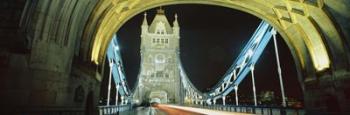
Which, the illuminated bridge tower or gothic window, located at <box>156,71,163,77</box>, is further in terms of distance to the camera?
gothic window, located at <box>156,71,163,77</box>

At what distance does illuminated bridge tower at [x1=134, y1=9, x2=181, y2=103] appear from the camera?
86.1 meters

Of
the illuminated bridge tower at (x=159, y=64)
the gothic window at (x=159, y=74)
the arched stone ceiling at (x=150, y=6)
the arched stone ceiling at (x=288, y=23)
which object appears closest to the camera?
the arched stone ceiling at (x=150, y=6)

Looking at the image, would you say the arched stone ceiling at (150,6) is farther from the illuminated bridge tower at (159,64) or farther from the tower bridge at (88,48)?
the illuminated bridge tower at (159,64)

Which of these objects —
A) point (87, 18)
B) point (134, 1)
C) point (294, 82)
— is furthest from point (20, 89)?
point (294, 82)

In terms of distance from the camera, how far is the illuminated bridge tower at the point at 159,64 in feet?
283

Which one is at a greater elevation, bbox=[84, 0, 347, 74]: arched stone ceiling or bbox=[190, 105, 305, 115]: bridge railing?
bbox=[84, 0, 347, 74]: arched stone ceiling

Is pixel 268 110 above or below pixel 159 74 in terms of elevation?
below

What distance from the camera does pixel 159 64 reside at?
91.1 m

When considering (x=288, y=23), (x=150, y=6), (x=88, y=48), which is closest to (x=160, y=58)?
(x=150, y=6)

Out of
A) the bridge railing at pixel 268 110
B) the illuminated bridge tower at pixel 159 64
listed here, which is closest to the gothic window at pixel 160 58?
the illuminated bridge tower at pixel 159 64

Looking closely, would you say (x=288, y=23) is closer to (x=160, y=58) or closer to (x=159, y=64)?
(x=159, y=64)

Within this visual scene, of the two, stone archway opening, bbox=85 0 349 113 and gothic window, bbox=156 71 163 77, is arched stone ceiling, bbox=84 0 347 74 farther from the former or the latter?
gothic window, bbox=156 71 163 77

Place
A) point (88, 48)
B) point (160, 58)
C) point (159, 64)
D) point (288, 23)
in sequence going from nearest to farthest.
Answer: point (88, 48)
point (288, 23)
point (159, 64)
point (160, 58)

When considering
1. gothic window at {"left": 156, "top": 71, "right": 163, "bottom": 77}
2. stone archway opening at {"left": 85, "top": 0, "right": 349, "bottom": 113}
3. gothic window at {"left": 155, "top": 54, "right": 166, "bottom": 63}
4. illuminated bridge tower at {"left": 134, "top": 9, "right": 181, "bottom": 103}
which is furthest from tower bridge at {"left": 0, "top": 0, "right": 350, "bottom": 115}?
gothic window at {"left": 155, "top": 54, "right": 166, "bottom": 63}
